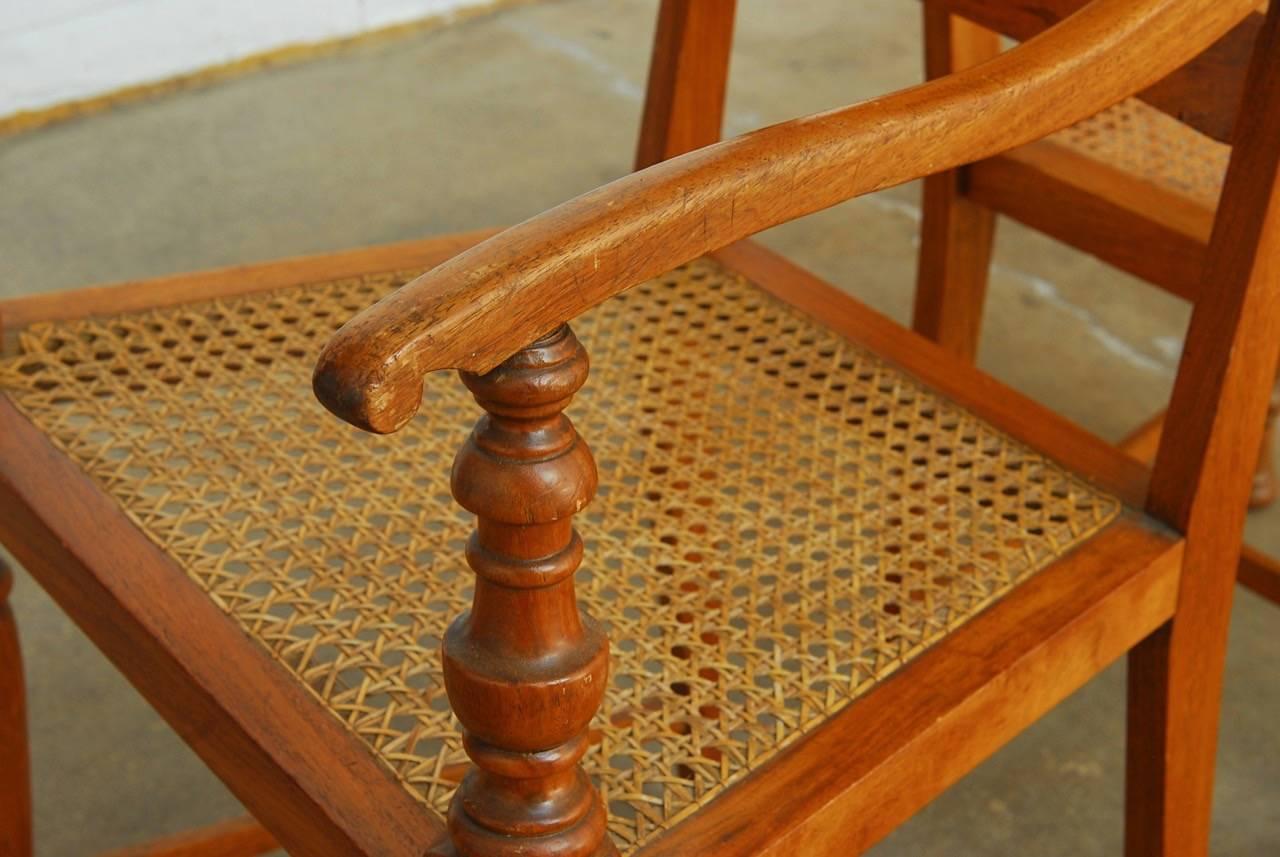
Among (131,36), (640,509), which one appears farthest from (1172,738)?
(131,36)

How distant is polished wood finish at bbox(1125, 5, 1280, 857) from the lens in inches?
28.9

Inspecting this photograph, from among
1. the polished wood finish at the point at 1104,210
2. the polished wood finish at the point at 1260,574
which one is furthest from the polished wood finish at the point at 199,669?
the polished wood finish at the point at 1260,574

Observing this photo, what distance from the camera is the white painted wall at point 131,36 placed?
223cm

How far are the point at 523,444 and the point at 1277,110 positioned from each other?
42 cm

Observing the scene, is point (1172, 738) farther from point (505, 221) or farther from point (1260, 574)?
point (505, 221)

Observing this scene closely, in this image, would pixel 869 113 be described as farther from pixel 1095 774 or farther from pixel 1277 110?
pixel 1095 774

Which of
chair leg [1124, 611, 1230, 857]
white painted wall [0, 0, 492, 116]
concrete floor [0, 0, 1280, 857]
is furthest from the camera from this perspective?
white painted wall [0, 0, 492, 116]

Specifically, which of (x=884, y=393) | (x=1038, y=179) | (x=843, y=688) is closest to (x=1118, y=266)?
(x=1038, y=179)

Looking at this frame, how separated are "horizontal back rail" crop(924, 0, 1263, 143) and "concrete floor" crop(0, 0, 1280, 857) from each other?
59 cm

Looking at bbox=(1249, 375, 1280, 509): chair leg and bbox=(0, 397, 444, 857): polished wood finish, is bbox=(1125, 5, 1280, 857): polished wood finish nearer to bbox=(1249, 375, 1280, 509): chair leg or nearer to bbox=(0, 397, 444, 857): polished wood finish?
bbox=(0, 397, 444, 857): polished wood finish

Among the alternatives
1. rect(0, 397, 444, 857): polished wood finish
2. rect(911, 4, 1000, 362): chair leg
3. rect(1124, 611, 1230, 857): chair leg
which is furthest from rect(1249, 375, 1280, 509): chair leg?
rect(0, 397, 444, 857): polished wood finish

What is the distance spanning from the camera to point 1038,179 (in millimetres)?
1149

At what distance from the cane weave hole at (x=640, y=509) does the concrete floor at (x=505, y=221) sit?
0.45 metres

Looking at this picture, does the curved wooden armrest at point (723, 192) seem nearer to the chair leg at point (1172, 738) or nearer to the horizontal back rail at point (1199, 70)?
the horizontal back rail at point (1199, 70)
